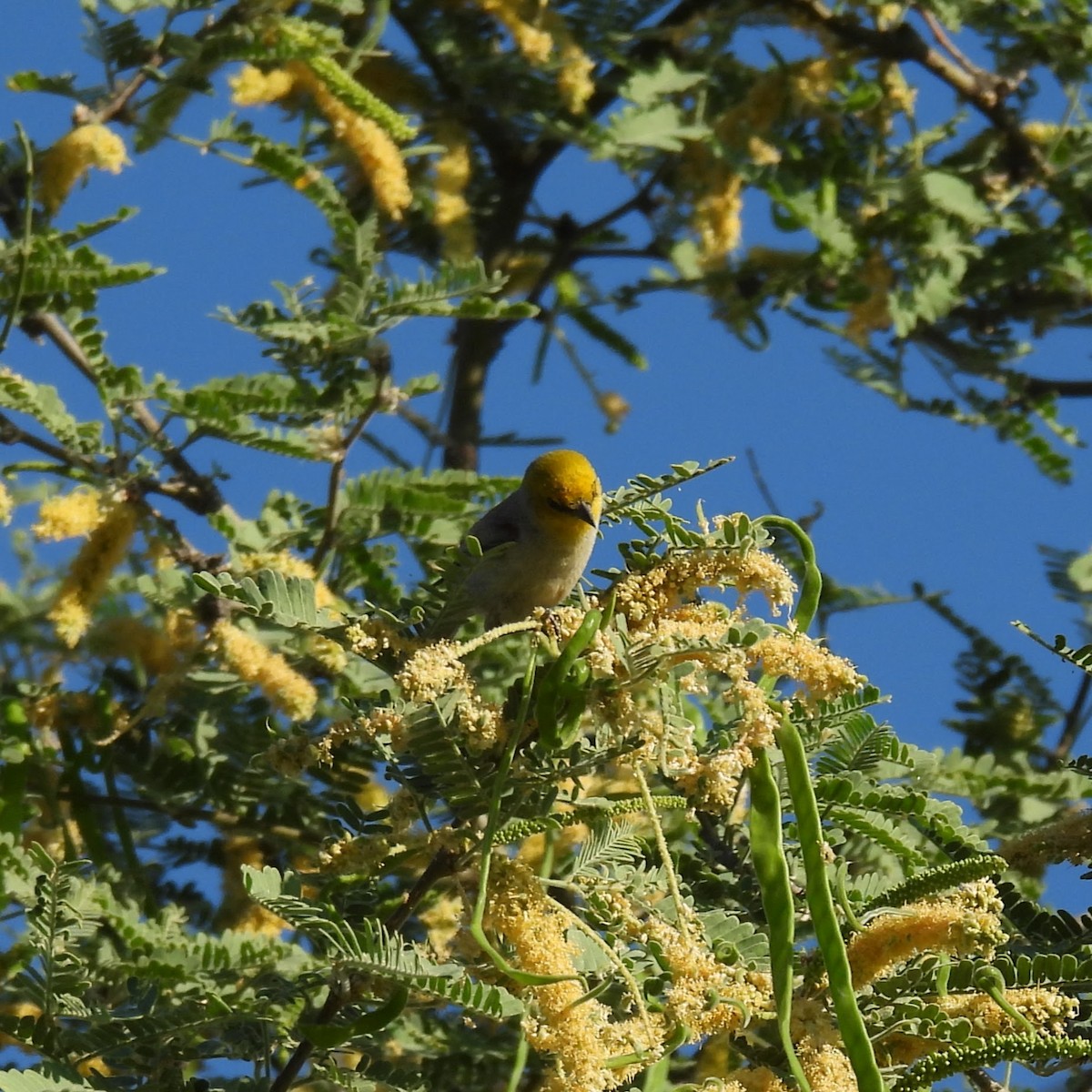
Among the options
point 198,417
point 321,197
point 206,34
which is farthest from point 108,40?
point 198,417

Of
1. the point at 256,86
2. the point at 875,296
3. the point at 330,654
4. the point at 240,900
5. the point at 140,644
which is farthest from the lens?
the point at 875,296

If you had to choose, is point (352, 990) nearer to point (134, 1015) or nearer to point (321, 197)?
point (134, 1015)

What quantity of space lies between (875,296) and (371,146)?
4.63 feet

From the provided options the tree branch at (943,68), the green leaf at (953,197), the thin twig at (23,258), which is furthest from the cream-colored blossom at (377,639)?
the tree branch at (943,68)

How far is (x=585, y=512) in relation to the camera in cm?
257

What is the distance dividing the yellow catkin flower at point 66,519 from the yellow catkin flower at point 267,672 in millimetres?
293

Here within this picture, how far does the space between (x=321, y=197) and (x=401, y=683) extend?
6.32 ft

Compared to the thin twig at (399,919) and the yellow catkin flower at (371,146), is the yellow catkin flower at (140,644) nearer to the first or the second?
the yellow catkin flower at (371,146)

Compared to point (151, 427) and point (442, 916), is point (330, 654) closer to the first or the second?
point (442, 916)

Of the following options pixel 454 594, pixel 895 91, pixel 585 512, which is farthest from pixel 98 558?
pixel 895 91

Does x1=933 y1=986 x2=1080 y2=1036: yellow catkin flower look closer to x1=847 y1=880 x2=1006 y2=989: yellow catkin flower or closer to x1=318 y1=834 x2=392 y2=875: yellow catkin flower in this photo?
x1=847 y1=880 x2=1006 y2=989: yellow catkin flower

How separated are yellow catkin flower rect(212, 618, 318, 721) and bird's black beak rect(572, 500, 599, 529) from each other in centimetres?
52

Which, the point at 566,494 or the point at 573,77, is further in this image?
the point at 573,77

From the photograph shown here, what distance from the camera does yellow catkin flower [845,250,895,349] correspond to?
158 inches
